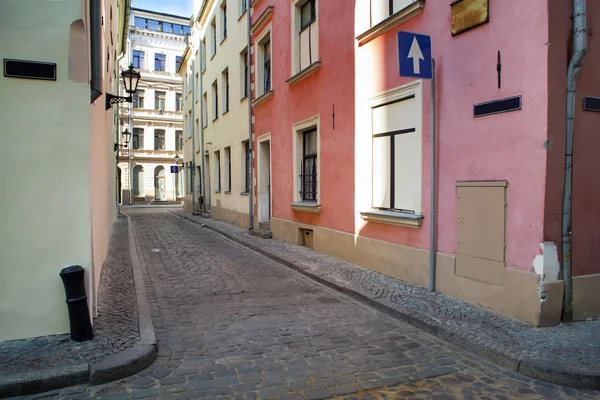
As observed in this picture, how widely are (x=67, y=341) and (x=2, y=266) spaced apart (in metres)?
0.95

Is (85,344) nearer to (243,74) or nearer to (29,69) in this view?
(29,69)

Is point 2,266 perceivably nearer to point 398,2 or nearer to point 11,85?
point 11,85

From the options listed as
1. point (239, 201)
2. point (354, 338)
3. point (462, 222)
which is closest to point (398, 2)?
point (462, 222)

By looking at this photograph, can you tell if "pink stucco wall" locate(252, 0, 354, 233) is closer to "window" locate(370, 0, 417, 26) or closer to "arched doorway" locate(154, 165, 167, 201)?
"window" locate(370, 0, 417, 26)

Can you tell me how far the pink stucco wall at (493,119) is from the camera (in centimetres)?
476

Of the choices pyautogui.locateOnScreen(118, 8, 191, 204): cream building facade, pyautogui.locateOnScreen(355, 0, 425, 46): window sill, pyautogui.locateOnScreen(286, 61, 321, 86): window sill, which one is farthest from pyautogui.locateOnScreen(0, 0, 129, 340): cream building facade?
pyautogui.locateOnScreen(118, 8, 191, 204): cream building facade

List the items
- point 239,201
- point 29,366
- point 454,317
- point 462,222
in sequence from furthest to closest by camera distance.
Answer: point 239,201
point 462,222
point 454,317
point 29,366

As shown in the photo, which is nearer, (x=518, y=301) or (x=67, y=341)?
(x=67, y=341)

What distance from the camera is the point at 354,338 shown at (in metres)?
4.75

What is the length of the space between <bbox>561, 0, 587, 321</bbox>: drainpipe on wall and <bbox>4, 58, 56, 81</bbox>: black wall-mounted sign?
5.40m

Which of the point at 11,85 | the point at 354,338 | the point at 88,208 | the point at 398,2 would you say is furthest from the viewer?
the point at 398,2

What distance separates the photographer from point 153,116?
42.1 metres

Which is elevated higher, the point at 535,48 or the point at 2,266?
the point at 535,48

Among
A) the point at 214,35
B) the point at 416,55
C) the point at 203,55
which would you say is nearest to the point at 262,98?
the point at 416,55
